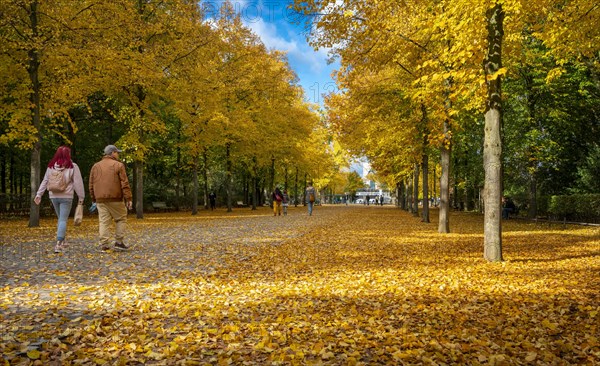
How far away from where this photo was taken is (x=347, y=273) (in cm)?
765

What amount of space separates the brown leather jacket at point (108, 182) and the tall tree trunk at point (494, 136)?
752 centimetres

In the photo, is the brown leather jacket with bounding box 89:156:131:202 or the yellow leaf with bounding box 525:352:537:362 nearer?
the yellow leaf with bounding box 525:352:537:362

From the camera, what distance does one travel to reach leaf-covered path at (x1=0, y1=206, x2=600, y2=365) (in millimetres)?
3859

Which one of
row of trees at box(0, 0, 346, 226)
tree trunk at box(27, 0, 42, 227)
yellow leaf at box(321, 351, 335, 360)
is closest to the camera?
yellow leaf at box(321, 351, 335, 360)

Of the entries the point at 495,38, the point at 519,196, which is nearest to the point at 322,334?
the point at 495,38

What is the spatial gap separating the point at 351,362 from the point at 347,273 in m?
4.06

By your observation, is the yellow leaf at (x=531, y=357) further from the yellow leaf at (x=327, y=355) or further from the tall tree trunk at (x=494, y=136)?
the tall tree trunk at (x=494, y=136)

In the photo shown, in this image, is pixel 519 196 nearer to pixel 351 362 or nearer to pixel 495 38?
pixel 495 38

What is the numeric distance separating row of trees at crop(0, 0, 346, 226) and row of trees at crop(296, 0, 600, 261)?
7.83 meters

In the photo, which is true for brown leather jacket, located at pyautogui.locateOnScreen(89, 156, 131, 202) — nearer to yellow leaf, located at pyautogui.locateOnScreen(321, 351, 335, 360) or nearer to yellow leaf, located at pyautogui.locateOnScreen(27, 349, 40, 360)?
yellow leaf, located at pyautogui.locateOnScreen(27, 349, 40, 360)

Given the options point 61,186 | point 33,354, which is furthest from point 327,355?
point 61,186

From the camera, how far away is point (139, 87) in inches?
848

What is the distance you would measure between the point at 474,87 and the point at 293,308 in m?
6.48

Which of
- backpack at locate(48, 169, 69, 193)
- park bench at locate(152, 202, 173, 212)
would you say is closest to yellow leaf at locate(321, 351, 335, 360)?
backpack at locate(48, 169, 69, 193)
